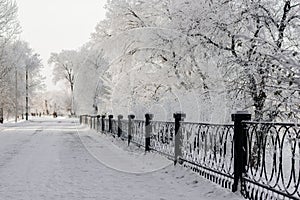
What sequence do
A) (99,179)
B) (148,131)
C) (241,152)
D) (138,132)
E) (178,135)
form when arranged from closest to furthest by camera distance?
(241,152), (99,179), (178,135), (148,131), (138,132)

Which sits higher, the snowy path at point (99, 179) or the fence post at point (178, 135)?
the fence post at point (178, 135)

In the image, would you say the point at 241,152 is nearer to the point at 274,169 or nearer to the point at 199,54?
the point at 274,169

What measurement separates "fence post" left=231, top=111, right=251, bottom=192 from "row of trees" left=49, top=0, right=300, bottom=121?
79 centimetres

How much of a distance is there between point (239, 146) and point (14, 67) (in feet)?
188

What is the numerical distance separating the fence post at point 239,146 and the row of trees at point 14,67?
111ft

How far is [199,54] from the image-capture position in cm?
1758

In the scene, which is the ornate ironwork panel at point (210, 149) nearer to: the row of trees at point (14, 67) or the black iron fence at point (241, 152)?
the black iron fence at point (241, 152)

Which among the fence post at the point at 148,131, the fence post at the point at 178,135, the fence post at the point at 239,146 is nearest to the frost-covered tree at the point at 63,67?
the fence post at the point at 148,131

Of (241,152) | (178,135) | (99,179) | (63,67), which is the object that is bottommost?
(99,179)

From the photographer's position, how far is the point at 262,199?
21.9ft

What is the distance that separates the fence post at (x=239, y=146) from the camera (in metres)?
7.38

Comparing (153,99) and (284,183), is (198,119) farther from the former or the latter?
(284,183)

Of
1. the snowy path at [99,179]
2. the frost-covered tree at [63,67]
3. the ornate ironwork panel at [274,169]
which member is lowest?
the snowy path at [99,179]

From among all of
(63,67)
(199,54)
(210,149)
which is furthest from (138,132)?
(63,67)
